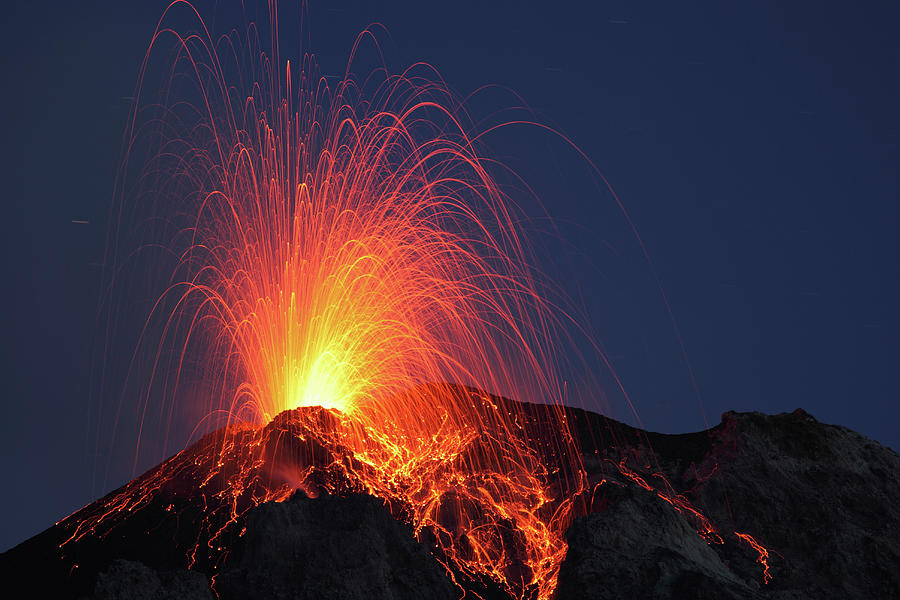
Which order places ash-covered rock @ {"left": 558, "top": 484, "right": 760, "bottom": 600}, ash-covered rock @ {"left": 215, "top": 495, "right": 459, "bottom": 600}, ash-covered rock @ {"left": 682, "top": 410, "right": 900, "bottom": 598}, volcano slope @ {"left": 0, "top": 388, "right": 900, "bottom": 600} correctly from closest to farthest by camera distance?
ash-covered rock @ {"left": 558, "top": 484, "right": 760, "bottom": 600} < ash-covered rock @ {"left": 215, "top": 495, "right": 459, "bottom": 600} < volcano slope @ {"left": 0, "top": 388, "right": 900, "bottom": 600} < ash-covered rock @ {"left": 682, "top": 410, "right": 900, "bottom": 598}

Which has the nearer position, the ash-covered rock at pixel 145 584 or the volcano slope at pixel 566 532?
the ash-covered rock at pixel 145 584

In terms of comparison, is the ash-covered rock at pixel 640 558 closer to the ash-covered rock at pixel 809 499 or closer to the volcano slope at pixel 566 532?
the volcano slope at pixel 566 532

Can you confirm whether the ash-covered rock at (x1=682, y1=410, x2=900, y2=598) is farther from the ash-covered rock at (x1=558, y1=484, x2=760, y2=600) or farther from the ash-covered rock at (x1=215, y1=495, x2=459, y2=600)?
the ash-covered rock at (x1=215, y1=495, x2=459, y2=600)

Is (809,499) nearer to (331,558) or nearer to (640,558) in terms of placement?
(640,558)

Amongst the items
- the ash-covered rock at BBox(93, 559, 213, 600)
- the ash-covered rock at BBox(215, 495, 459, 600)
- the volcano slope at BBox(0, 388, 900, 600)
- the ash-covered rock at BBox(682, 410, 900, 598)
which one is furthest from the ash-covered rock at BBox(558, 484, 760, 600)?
the ash-covered rock at BBox(93, 559, 213, 600)

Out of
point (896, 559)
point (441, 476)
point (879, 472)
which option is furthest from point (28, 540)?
point (879, 472)

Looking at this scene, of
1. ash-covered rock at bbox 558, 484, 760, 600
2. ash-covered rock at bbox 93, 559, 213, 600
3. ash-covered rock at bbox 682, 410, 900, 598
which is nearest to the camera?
ash-covered rock at bbox 93, 559, 213, 600

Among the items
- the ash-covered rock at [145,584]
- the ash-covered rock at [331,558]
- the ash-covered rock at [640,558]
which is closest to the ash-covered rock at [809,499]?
the ash-covered rock at [640,558]

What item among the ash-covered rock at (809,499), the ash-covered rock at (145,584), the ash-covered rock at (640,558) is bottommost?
the ash-covered rock at (145,584)

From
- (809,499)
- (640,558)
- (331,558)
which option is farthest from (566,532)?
(809,499)
